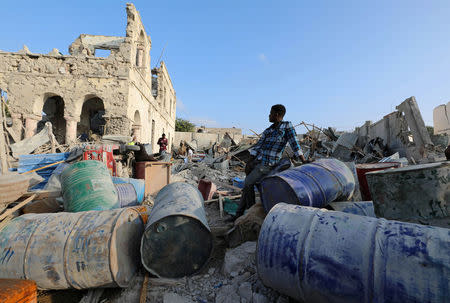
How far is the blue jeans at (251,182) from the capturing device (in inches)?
123

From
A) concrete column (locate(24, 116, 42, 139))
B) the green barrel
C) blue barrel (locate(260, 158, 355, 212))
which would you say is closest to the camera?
blue barrel (locate(260, 158, 355, 212))

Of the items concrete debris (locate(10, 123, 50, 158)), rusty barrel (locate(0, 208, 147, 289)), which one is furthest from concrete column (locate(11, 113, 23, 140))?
rusty barrel (locate(0, 208, 147, 289))

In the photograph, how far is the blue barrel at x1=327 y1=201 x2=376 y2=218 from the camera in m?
2.44

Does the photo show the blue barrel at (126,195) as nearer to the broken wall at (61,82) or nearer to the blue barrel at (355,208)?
the blue barrel at (355,208)

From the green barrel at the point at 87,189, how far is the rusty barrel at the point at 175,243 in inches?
42.4

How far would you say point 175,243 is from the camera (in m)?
2.12

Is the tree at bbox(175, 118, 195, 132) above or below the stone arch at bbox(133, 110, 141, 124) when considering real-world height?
above

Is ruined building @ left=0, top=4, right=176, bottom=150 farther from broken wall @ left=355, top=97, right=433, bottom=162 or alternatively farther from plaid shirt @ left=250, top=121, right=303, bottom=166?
broken wall @ left=355, top=97, right=433, bottom=162

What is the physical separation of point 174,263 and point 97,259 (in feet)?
2.20

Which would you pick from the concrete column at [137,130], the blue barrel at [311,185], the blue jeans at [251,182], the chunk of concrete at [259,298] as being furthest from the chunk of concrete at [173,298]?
the concrete column at [137,130]

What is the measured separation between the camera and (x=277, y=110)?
3154mm

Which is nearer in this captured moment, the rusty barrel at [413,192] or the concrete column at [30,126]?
the rusty barrel at [413,192]

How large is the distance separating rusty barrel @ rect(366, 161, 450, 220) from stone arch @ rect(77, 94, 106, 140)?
1337cm

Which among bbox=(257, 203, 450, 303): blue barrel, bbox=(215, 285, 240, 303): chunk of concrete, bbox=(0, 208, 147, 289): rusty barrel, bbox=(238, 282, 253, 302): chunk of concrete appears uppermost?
bbox=(257, 203, 450, 303): blue barrel
